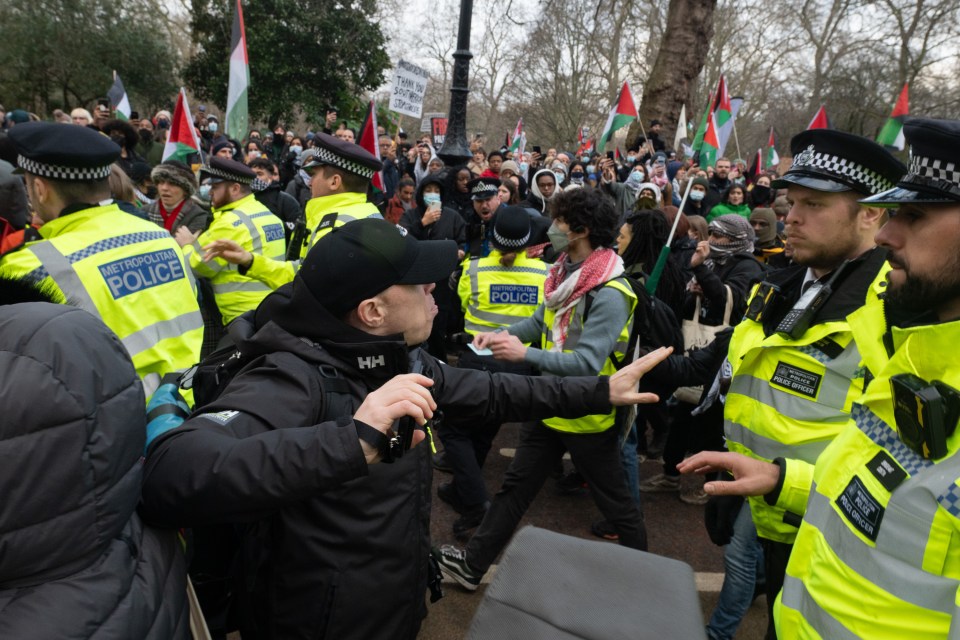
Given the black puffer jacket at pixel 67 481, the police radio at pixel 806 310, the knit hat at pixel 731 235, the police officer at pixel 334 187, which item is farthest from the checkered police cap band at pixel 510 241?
the black puffer jacket at pixel 67 481

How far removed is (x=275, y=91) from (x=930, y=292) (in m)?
22.4

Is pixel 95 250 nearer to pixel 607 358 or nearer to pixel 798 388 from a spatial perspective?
pixel 607 358

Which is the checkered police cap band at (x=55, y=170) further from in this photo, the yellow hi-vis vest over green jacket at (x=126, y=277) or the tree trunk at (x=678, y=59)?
the tree trunk at (x=678, y=59)

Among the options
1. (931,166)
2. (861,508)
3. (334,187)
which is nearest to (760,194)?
(334,187)

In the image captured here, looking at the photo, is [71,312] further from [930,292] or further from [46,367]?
[930,292]

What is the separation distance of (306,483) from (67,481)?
44 cm

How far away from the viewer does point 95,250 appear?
258 centimetres

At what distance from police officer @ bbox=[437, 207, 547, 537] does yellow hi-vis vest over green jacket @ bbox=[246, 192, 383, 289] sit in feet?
2.91

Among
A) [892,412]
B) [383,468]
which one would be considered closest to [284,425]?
[383,468]

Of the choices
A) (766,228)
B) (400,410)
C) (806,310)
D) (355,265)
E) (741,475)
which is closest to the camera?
(400,410)

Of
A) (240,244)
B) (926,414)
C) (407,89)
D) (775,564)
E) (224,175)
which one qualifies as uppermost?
(407,89)

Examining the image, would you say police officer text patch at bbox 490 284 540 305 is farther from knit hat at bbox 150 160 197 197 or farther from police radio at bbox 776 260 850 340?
knit hat at bbox 150 160 197 197

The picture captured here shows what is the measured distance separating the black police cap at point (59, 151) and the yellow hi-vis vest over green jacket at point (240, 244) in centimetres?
128

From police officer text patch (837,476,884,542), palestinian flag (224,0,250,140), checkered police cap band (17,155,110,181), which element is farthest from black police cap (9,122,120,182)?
palestinian flag (224,0,250,140)
